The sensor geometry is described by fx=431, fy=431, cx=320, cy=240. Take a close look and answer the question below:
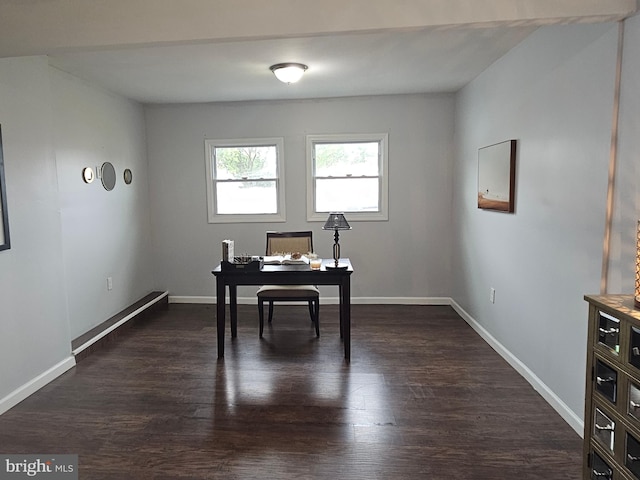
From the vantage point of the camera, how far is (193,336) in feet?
13.5

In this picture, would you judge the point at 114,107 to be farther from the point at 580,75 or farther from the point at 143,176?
the point at 580,75

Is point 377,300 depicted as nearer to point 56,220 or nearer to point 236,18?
point 56,220

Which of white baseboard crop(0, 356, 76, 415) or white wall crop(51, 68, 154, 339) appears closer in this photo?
white baseboard crop(0, 356, 76, 415)

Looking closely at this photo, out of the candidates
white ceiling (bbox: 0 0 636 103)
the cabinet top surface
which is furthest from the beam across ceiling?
the cabinet top surface

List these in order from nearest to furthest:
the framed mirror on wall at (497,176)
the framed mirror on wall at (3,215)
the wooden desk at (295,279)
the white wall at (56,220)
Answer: the framed mirror on wall at (3,215), the white wall at (56,220), the framed mirror on wall at (497,176), the wooden desk at (295,279)

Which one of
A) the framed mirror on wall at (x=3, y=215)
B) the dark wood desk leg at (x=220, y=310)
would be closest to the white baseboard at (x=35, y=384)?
the framed mirror on wall at (x=3, y=215)

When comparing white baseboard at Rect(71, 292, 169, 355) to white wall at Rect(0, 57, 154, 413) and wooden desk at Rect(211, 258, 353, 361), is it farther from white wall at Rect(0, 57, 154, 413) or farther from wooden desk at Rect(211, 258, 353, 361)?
wooden desk at Rect(211, 258, 353, 361)

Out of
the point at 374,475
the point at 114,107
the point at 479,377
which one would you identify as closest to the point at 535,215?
the point at 479,377

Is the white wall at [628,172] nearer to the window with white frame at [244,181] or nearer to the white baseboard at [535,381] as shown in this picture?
the white baseboard at [535,381]

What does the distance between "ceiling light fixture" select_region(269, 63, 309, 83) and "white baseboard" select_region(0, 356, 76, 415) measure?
9.28ft

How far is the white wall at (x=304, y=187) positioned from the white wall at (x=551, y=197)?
3.42 ft

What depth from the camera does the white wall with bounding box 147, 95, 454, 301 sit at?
4.89 metres

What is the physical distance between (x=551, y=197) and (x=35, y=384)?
3674mm

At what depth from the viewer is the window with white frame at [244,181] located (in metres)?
5.06
